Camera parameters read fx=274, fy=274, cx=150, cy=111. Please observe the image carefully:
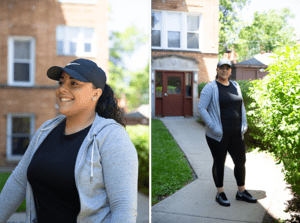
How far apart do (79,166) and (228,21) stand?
343cm

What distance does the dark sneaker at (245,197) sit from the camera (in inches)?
109

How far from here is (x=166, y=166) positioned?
4004mm

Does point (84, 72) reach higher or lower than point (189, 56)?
lower

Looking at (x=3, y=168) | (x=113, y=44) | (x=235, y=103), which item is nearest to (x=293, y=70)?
(x=235, y=103)

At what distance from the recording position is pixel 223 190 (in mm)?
2947

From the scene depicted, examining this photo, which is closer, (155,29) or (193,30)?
(193,30)

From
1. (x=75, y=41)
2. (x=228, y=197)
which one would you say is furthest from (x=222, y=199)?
(x=75, y=41)

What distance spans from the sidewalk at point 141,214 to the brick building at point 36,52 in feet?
2.33

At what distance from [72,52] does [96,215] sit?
6.83ft

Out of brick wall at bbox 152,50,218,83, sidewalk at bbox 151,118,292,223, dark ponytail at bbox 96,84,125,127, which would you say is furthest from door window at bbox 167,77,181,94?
dark ponytail at bbox 96,84,125,127

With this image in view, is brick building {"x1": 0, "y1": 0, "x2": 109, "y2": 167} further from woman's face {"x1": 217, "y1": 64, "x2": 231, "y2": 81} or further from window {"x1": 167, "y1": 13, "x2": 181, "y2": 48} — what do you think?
window {"x1": 167, "y1": 13, "x2": 181, "y2": 48}

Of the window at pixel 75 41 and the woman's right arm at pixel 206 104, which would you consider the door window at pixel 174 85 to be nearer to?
the woman's right arm at pixel 206 104

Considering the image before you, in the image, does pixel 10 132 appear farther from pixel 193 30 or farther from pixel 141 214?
pixel 193 30

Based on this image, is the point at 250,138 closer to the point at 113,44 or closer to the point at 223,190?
the point at 223,190
